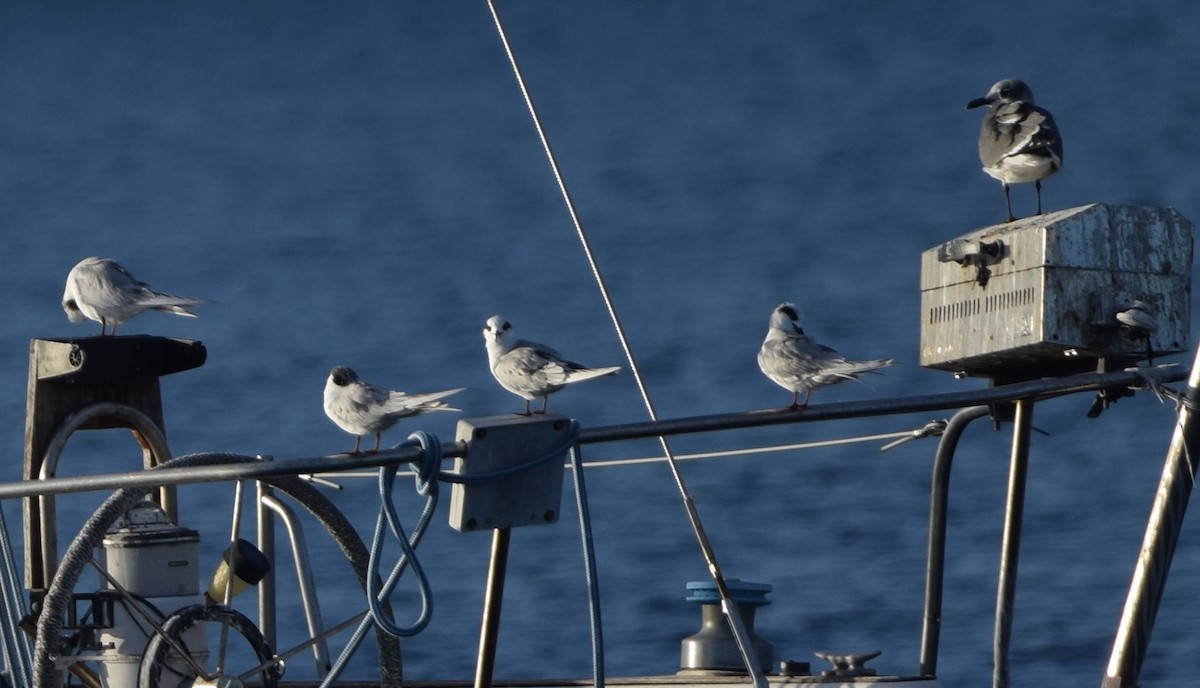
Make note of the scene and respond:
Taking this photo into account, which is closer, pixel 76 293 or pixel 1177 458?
pixel 1177 458

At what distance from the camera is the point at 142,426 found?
5578 millimetres

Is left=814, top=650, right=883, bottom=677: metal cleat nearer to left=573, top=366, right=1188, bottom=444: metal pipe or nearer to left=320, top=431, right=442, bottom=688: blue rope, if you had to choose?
left=573, top=366, right=1188, bottom=444: metal pipe

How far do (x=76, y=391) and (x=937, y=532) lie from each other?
2.18m

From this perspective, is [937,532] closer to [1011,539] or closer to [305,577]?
[1011,539]

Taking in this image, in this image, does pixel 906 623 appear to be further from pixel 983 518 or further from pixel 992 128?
pixel 992 128

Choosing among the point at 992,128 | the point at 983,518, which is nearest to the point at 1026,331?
the point at 992,128

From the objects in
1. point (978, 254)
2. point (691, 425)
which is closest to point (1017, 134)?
point (978, 254)

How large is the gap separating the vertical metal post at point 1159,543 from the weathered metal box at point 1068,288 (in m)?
0.34

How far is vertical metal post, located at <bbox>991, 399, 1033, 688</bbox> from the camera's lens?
4.80 m

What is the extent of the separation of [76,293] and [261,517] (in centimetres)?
149

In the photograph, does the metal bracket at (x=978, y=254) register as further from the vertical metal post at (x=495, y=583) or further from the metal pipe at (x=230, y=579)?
the metal pipe at (x=230, y=579)

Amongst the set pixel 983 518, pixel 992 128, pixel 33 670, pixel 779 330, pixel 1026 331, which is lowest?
pixel 33 670

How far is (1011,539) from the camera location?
490cm

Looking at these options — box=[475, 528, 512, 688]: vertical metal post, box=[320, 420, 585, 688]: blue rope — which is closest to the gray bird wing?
box=[320, 420, 585, 688]: blue rope
